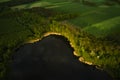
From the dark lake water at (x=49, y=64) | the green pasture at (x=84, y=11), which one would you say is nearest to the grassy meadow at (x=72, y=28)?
the green pasture at (x=84, y=11)

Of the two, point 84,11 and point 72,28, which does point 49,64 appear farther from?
point 84,11

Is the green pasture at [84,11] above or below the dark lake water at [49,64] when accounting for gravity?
above

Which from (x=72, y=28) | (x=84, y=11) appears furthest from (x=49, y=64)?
(x=84, y=11)

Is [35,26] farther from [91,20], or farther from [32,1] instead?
[32,1]

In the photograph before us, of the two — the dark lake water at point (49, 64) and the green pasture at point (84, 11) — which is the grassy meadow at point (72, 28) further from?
the dark lake water at point (49, 64)

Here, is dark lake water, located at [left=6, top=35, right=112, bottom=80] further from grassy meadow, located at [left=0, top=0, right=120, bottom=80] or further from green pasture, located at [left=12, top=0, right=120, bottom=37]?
green pasture, located at [left=12, top=0, right=120, bottom=37]

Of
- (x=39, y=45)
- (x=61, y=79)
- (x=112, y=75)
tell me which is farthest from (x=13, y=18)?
(x=112, y=75)
